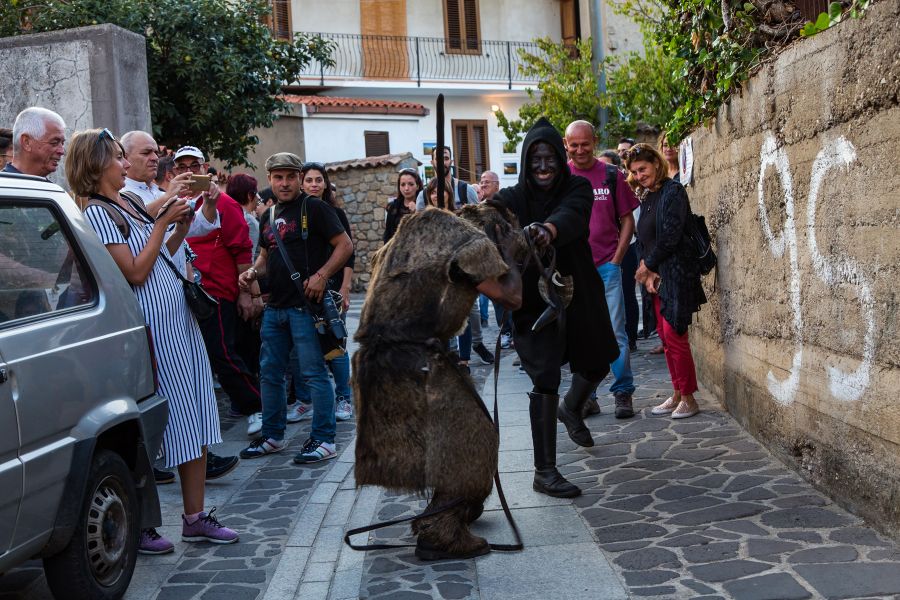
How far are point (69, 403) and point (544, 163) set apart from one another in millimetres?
2844

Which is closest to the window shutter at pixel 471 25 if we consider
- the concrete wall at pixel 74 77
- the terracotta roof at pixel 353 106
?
the terracotta roof at pixel 353 106

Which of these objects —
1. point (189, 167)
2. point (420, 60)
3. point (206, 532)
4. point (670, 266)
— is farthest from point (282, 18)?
point (206, 532)

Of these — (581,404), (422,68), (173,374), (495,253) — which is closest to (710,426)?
(581,404)

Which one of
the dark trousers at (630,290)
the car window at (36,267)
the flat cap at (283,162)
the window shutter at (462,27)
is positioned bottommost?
the dark trousers at (630,290)

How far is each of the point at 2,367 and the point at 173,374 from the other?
156cm

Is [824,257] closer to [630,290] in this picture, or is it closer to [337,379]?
[337,379]

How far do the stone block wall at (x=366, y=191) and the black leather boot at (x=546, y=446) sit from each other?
1732cm

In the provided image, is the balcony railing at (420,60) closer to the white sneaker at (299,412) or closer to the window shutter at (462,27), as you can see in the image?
the window shutter at (462,27)

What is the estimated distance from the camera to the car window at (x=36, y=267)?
4.00m

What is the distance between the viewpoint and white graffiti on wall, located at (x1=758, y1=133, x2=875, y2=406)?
15.4 ft

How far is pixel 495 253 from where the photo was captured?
464 cm

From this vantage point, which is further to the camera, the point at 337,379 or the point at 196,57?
the point at 196,57

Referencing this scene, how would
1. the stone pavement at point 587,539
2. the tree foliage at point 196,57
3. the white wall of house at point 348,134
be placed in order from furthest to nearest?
the white wall of house at point 348,134
the tree foliage at point 196,57
the stone pavement at point 587,539

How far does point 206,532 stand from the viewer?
17.5ft
